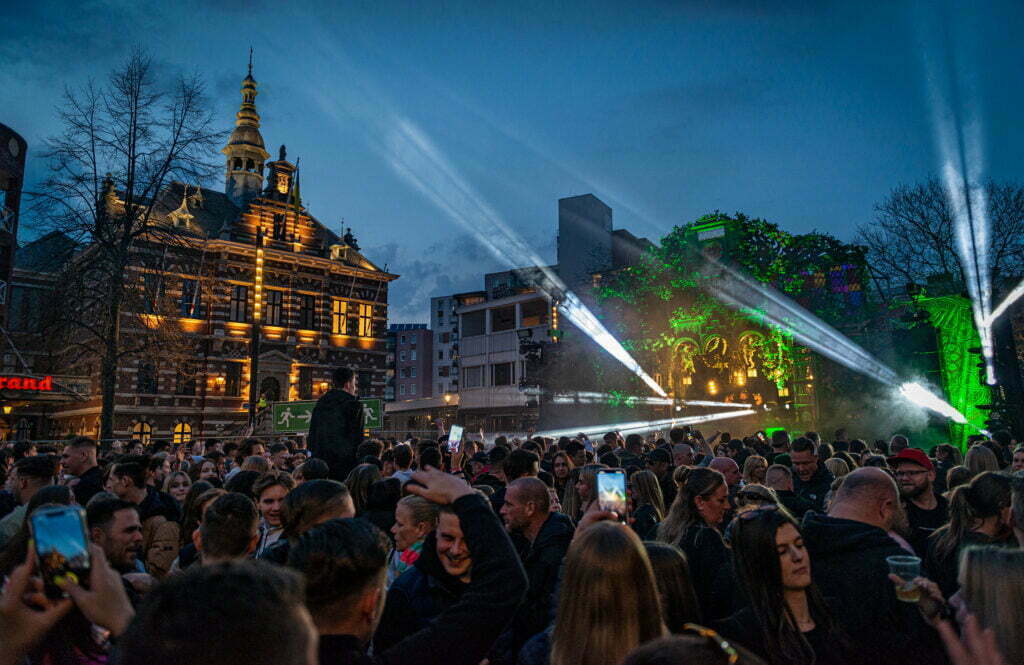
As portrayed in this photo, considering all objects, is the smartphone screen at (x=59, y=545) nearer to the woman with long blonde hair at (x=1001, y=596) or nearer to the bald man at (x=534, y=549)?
the bald man at (x=534, y=549)

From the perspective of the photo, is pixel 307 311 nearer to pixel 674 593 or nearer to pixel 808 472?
pixel 808 472

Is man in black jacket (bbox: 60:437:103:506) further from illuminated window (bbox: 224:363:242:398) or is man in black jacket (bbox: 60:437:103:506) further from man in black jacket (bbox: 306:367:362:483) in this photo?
illuminated window (bbox: 224:363:242:398)

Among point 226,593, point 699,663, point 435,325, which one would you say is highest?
point 435,325

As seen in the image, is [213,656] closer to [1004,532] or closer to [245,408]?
[1004,532]

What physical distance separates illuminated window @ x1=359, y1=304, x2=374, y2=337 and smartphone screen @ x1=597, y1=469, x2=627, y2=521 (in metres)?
41.8

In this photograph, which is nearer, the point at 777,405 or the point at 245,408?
the point at 777,405

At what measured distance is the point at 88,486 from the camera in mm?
7402

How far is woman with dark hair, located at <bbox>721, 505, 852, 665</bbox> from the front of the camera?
123 inches

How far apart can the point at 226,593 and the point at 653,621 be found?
65.1 inches

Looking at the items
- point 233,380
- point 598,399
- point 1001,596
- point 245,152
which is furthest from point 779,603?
point 245,152

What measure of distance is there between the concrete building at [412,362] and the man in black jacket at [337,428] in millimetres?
79063

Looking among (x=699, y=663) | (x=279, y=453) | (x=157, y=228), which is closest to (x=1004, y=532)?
(x=699, y=663)

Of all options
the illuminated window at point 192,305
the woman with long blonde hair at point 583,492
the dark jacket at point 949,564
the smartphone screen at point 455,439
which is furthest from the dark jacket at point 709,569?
the illuminated window at point 192,305

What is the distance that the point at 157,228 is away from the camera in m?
22.2
